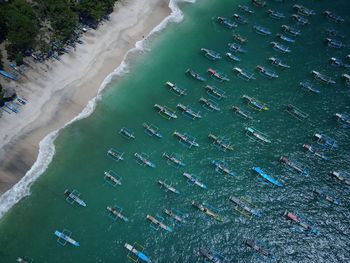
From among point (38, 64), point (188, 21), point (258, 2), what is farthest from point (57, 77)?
point (258, 2)

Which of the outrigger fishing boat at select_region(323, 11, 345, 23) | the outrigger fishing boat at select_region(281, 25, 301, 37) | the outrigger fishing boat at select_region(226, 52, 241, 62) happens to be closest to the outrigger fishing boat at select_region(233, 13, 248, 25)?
the outrigger fishing boat at select_region(281, 25, 301, 37)

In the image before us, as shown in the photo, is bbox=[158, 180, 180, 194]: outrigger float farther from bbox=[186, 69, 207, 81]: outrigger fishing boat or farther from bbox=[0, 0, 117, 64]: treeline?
bbox=[0, 0, 117, 64]: treeline

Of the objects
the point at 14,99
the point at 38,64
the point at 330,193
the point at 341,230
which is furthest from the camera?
the point at 38,64

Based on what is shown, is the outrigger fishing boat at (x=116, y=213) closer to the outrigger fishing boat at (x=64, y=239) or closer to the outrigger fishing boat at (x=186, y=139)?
the outrigger fishing boat at (x=64, y=239)

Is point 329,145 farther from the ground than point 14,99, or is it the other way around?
point 14,99

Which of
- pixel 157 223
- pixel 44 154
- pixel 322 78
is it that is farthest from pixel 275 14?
pixel 44 154

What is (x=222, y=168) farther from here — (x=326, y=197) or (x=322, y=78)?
(x=322, y=78)

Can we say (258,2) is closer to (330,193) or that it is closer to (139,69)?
(139,69)
